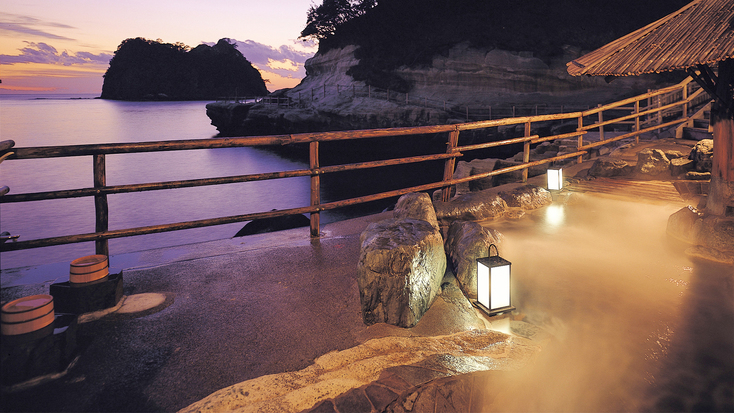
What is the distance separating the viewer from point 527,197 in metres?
5.77

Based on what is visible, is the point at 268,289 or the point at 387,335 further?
the point at 268,289

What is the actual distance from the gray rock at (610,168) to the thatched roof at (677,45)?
272cm

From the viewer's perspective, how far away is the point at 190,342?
7.98ft

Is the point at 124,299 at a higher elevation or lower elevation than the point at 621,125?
lower

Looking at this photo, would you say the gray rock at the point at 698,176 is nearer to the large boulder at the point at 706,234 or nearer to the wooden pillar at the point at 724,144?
the wooden pillar at the point at 724,144

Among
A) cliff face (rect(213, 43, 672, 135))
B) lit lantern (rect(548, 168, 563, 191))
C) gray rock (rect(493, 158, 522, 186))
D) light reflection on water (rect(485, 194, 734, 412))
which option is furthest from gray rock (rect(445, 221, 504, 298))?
cliff face (rect(213, 43, 672, 135))

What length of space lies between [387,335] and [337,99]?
3290 cm

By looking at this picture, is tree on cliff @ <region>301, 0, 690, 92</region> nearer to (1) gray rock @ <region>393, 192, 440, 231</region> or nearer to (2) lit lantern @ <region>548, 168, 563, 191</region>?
(2) lit lantern @ <region>548, 168, 563, 191</region>

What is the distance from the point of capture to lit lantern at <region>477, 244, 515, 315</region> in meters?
2.83

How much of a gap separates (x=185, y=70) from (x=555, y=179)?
137 meters

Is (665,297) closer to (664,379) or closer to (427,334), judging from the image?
(664,379)

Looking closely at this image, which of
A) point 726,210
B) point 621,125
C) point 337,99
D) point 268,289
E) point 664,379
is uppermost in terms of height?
point 337,99

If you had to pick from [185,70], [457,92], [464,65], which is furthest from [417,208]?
[185,70]

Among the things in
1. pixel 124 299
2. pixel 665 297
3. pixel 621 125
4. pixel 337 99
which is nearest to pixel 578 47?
pixel 621 125
